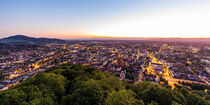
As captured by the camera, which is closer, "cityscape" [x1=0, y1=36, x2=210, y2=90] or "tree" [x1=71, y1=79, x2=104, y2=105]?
"tree" [x1=71, y1=79, x2=104, y2=105]

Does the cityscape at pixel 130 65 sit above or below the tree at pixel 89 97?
below

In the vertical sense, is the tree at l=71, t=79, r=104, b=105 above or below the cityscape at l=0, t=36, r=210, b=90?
above

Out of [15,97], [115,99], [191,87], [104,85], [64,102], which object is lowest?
[191,87]

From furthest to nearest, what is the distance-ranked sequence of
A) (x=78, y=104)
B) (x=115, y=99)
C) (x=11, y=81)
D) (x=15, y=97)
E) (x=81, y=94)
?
(x=11, y=81), (x=81, y=94), (x=15, y=97), (x=78, y=104), (x=115, y=99)

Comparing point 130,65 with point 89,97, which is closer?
point 89,97

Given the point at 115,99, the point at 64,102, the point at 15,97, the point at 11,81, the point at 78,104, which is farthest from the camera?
the point at 11,81

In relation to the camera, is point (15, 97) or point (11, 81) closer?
point (15, 97)

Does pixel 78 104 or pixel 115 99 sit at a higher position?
pixel 115 99

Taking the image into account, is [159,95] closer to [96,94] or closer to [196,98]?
[196,98]

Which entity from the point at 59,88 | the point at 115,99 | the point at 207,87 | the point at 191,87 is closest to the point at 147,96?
the point at 115,99

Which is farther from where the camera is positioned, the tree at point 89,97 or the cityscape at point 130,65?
the cityscape at point 130,65

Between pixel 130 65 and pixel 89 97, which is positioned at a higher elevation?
pixel 89 97
